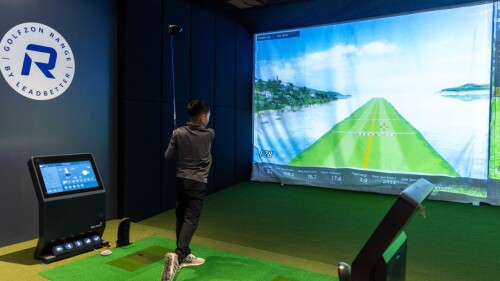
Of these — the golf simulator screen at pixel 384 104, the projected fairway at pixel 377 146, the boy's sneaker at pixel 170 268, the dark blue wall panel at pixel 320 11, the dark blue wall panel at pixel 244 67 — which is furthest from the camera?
the dark blue wall panel at pixel 244 67

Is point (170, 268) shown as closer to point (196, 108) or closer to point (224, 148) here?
point (196, 108)

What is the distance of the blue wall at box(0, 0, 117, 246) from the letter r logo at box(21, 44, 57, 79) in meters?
0.20

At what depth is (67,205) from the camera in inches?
110

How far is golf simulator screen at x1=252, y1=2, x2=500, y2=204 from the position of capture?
4758mm

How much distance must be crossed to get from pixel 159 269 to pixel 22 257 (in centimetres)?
113

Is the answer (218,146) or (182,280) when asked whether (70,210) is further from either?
(218,146)

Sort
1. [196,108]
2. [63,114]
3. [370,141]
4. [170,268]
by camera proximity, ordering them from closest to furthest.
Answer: [170,268] < [196,108] < [63,114] < [370,141]

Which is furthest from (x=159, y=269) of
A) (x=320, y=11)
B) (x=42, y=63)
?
(x=320, y=11)

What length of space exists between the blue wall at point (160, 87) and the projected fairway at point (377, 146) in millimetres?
1623

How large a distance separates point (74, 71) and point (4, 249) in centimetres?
167

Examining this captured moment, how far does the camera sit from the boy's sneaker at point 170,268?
2.30 meters

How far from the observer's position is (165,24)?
4.25 metres

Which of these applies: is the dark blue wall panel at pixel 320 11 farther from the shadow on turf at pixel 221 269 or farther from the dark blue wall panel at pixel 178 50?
the shadow on turf at pixel 221 269

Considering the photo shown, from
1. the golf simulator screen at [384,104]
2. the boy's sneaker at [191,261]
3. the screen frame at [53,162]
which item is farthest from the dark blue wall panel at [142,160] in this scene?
the golf simulator screen at [384,104]
